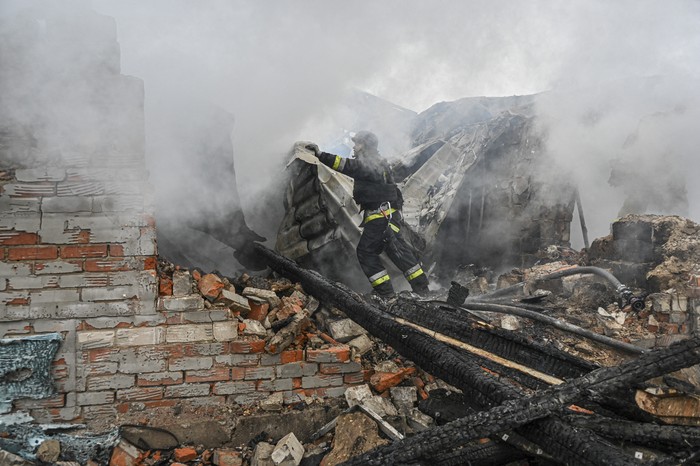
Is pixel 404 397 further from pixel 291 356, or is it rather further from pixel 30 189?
pixel 30 189

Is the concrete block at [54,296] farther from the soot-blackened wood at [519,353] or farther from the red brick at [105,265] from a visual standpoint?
the soot-blackened wood at [519,353]

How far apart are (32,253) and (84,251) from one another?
0.97 feet

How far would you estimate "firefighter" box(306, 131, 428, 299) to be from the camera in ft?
19.5

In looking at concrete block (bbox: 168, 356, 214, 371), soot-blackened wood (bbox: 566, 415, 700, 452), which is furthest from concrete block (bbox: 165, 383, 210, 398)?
soot-blackened wood (bbox: 566, 415, 700, 452)

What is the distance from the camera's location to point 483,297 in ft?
20.9

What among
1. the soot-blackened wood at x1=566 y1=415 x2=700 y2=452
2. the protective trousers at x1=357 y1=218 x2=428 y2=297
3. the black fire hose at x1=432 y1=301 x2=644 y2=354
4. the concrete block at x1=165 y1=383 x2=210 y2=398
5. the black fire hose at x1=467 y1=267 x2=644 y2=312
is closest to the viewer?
the soot-blackened wood at x1=566 y1=415 x2=700 y2=452

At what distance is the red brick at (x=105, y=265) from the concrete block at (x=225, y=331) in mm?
684

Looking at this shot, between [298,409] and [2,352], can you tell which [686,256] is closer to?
[298,409]

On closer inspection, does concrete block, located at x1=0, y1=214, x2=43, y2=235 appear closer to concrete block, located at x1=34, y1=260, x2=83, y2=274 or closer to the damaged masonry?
the damaged masonry

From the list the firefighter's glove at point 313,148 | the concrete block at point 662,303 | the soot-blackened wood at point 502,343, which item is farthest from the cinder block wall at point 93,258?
the concrete block at point 662,303

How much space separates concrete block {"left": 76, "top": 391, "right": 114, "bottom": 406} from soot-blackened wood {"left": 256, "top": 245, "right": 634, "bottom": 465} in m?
1.64

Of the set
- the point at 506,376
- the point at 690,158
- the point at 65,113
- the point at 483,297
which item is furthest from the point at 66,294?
the point at 690,158

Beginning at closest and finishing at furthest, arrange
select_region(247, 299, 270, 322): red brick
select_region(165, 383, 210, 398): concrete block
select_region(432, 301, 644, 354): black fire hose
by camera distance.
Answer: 1. select_region(165, 383, 210, 398): concrete block
2. select_region(247, 299, 270, 322): red brick
3. select_region(432, 301, 644, 354): black fire hose

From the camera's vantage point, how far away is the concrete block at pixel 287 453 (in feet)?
9.58
